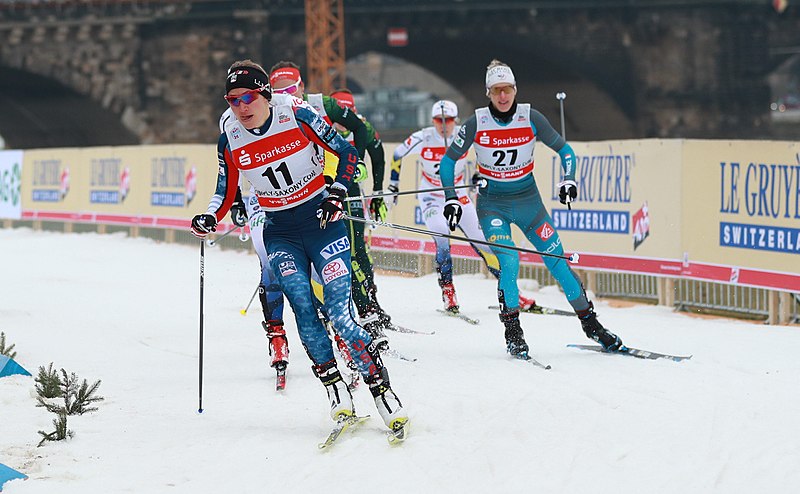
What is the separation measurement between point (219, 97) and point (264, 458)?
1585 inches

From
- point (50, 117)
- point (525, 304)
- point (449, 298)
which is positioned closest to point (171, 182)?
point (449, 298)

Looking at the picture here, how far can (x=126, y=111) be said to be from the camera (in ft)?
152

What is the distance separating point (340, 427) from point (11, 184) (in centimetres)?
2159

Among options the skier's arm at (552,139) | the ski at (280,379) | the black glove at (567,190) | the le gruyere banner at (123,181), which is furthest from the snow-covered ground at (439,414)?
the le gruyere banner at (123,181)

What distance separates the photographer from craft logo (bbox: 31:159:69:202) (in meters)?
25.8

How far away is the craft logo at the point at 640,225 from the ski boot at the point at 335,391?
7.33m

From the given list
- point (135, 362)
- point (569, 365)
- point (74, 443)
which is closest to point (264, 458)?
point (74, 443)

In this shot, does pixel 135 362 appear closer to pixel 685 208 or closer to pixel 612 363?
pixel 612 363

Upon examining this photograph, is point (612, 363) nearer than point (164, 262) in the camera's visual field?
Yes

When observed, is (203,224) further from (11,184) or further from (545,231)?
(11,184)

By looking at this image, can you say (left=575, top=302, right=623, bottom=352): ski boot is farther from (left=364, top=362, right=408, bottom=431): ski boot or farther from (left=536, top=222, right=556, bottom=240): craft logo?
(left=364, top=362, right=408, bottom=431): ski boot

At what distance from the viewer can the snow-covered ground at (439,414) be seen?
6.48 m

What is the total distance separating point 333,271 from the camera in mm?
7320

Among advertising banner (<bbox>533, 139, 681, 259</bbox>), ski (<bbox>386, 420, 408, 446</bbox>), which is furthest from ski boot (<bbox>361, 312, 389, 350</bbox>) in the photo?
advertising banner (<bbox>533, 139, 681, 259</bbox>)
